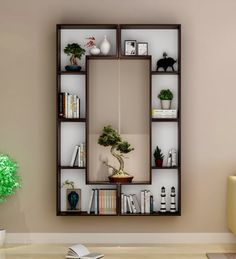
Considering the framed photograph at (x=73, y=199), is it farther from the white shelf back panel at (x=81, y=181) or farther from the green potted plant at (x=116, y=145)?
the green potted plant at (x=116, y=145)

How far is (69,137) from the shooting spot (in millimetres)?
6695

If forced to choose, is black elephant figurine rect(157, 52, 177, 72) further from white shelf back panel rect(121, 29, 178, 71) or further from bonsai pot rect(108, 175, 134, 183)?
bonsai pot rect(108, 175, 134, 183)

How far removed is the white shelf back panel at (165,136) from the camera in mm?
6676

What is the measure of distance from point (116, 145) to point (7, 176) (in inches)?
44.4

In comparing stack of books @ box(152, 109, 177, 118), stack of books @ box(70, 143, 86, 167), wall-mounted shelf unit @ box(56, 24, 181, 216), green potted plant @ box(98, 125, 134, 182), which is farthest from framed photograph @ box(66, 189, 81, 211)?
stack of books @ box(152, 109, 177, 118)

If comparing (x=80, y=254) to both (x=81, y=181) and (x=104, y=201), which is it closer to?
(x=104, y=201)

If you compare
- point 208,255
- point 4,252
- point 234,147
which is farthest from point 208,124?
point 4,252

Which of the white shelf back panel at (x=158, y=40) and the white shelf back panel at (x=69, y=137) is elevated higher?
the white shelf back panel at (x=158, y=40)

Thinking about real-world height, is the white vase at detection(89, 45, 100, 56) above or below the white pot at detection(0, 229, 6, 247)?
above

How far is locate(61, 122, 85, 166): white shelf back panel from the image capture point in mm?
6688

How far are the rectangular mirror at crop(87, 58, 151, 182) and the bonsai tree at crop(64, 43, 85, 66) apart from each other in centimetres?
18

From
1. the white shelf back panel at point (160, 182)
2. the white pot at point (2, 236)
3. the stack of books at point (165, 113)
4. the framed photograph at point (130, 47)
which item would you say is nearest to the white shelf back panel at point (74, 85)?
the framed photograph at point (130, 47)

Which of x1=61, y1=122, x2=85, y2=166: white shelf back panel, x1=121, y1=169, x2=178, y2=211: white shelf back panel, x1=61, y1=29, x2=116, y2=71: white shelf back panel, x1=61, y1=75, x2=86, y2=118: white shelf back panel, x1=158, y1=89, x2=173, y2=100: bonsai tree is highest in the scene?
x1=61, y1=29, x2=116, y2=71: white shelf back panel

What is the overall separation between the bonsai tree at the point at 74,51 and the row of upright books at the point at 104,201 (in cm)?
136
